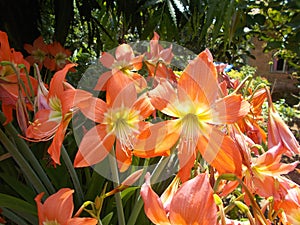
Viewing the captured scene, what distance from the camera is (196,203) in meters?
0.36

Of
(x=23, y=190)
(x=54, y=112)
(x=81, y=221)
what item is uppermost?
(x=54, y=112)

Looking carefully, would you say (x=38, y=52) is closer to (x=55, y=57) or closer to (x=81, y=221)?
(x=55, y=57)

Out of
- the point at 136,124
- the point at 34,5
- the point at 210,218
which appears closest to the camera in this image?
the point at 210,218

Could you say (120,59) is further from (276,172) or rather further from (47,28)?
(47,28)

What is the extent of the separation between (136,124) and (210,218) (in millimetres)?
160

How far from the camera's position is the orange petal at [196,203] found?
36 centimetres

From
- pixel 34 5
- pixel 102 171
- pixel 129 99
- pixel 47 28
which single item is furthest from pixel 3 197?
pixel 47 28

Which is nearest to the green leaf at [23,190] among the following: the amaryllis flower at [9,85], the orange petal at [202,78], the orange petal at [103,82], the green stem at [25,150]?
the green stem at [25,150]

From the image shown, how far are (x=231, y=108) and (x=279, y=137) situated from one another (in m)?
0.10

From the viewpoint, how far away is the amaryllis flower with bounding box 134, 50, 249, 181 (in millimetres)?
406

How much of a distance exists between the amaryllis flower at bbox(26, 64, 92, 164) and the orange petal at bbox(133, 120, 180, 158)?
8cm

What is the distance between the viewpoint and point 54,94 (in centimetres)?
45

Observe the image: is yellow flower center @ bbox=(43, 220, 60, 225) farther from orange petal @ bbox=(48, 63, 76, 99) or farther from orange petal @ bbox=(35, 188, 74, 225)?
orange petal @ bbox=(48, 63, 76, 99)

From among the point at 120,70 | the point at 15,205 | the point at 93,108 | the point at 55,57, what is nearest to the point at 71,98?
the point at 93,108
